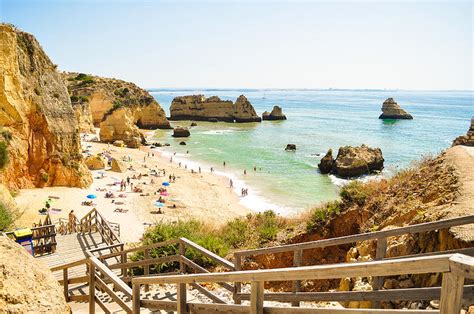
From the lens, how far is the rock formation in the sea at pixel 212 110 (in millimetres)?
97562

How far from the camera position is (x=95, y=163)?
39344 mm

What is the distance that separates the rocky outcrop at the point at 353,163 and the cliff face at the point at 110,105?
30865 mm

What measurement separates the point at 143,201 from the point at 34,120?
10079 millimetres

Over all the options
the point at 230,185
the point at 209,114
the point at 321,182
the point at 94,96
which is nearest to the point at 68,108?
the point at 230,185

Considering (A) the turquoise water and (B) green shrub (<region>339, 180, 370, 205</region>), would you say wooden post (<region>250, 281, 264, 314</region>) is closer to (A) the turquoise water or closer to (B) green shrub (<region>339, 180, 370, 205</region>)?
(B) green shrub (<region>339, 180, 370, 205</region>)

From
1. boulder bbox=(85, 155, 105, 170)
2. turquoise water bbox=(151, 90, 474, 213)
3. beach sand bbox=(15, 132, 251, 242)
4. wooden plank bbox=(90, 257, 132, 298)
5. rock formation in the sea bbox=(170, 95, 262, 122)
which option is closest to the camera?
wooden plank bbox=(90, 257, 132, 298)

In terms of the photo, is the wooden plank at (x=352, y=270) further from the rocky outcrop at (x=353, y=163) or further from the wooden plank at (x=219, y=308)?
the rocky outcrop at (x=353, y=163)

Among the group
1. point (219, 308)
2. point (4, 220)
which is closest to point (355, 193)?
point (219, 308)

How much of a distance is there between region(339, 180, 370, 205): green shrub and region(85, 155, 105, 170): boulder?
32.9m

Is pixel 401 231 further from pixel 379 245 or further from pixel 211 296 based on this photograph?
pixel 211 296

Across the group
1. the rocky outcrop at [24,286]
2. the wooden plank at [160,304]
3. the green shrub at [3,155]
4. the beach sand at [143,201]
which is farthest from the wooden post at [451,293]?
the green shrub at [3,155]

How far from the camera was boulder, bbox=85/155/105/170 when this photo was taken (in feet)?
128

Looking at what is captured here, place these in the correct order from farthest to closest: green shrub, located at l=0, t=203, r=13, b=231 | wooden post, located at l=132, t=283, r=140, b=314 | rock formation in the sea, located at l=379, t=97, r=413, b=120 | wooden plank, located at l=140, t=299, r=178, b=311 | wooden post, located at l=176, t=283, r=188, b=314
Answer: rock formation in the sea, located at l=379, t=97, r=413, b=120, green shrub, located at l=0, t=203, r=13, b=231, wooden post, located at l=132, t=283, r=140, b=314, wooden plank, located at l=140, t=299, r=178, b=311, wooden post, located at l=176, t=283, r=188, b=314

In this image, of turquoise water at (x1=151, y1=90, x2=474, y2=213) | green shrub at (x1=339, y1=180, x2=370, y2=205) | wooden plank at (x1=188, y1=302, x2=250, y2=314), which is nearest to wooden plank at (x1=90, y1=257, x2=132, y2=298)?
wooden plank at (x1=188, y1=302, x2=250, y2=314)
